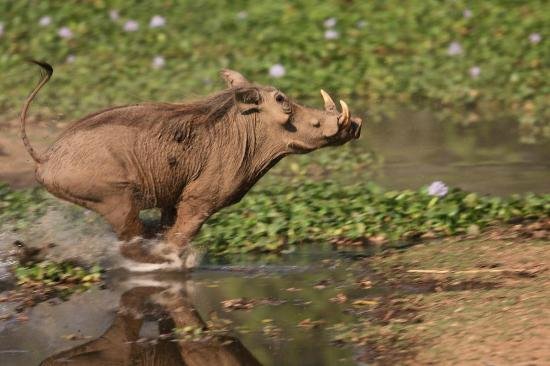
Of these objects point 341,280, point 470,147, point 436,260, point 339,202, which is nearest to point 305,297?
point 341,280

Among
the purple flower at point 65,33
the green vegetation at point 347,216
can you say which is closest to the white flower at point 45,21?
the purple flower at point 65,33

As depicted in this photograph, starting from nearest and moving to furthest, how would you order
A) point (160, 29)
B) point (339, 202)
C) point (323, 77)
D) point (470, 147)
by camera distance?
point (339, 202), point (470, 147), point (323, 77), point (160, 29)

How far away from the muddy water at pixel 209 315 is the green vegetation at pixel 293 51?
13.9 ft

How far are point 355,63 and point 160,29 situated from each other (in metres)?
2.16

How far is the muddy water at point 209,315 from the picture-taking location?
19.1ft

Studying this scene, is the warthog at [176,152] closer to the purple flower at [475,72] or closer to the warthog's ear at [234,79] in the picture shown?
the warthog's ear at [234,79]

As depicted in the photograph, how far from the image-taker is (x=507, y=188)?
906 cm

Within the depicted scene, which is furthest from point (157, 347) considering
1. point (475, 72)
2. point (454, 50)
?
point (454, 50)

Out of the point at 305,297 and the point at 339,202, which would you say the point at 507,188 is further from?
the point at 305,297

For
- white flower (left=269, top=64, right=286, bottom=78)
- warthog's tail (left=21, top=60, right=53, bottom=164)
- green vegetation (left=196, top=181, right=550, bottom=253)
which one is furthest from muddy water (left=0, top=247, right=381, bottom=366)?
white flower (left=269, top=64, right=286, bottom=78)

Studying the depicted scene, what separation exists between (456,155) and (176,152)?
3545mm

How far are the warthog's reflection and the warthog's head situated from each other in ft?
4.06

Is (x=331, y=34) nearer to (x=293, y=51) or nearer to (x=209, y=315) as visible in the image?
(x=293, y=51)

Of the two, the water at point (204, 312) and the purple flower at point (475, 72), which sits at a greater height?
the purple flower at point (475, 72)
